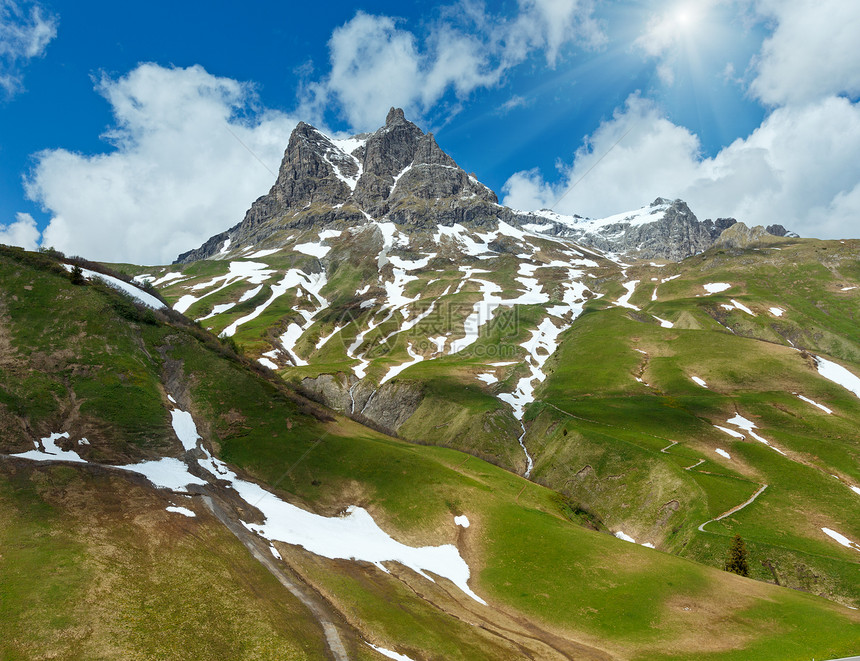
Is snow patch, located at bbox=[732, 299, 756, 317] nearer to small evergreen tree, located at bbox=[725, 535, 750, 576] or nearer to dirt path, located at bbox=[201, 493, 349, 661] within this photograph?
small evergreen tree, located at bbox=[725, 535, 750, 576]

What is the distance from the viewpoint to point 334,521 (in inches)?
1699

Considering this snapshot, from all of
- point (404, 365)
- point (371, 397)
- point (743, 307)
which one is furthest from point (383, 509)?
point (743, 307)

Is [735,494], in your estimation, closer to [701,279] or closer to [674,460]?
[674,460]

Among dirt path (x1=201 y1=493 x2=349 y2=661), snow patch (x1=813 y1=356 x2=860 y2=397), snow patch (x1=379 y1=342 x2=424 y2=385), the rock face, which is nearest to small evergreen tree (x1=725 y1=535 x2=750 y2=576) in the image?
dirt path (x1=201 y1=493 x2=349 y2=661)

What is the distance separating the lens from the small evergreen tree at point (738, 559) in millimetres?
43719

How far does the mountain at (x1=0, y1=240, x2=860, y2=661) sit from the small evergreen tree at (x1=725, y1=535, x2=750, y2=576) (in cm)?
233

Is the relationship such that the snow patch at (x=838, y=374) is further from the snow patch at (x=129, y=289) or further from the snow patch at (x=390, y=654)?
the snow patch at (x=129, y=289)

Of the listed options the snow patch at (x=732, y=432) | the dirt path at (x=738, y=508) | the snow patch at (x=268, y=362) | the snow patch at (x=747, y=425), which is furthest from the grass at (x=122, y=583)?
the snow patch at (x=268, y=362)

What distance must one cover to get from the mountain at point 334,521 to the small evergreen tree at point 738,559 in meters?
2.33

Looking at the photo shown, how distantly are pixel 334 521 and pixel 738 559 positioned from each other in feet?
140

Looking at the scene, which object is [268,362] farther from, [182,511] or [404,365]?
[182,511]

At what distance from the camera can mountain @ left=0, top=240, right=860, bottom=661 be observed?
25469 millimetres

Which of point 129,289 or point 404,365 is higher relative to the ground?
point 404,365

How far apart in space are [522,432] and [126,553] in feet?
259
